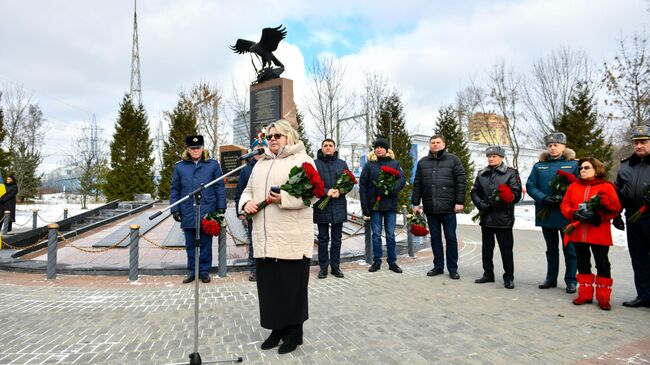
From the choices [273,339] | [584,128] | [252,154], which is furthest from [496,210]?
[584,128]

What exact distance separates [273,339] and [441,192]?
3705 mm

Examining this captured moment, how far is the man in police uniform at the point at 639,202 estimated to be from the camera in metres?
4.43

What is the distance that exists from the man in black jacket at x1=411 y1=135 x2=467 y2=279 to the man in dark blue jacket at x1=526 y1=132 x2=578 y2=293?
3.35ft

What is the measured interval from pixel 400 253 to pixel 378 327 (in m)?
4.75

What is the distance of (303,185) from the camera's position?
329 cm

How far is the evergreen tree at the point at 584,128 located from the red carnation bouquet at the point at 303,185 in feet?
74.9

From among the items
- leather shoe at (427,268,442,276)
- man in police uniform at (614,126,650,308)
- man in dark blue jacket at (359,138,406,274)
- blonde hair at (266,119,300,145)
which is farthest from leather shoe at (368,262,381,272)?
blonde hair at (266,119,300,145)

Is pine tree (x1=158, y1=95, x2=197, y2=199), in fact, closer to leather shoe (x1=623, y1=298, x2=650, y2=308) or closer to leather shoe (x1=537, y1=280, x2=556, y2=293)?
leather shoe (x1=537, y1=280, x2=556, y2=293)

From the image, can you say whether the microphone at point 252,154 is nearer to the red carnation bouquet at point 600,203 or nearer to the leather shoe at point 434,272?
the red carnation bouquet at point 600,203

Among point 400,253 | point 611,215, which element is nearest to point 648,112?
point 400,253

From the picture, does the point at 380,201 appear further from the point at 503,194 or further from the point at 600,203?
the point at 600,203

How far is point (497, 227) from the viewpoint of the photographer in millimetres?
5609

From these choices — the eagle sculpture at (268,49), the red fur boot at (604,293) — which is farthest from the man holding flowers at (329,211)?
the eagle sculpture at (268,49)

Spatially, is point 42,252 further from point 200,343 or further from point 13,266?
point 200,343
